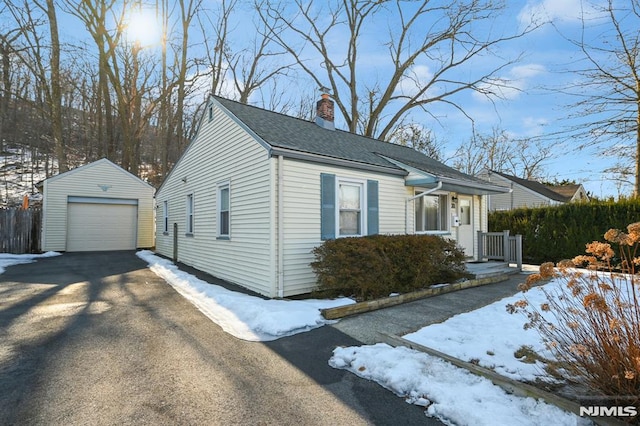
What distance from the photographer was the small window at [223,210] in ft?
28.5

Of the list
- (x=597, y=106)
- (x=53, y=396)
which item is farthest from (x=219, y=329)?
(x=597, y=106)

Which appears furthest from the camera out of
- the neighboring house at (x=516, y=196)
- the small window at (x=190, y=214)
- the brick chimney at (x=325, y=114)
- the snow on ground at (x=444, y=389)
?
the neighboring house at (x=516, y=196)

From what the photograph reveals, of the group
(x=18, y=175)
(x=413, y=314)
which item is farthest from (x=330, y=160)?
(x=18, y=175)

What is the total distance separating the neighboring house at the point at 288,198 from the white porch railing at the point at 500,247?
489 mm

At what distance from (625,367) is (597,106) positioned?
13492 mm

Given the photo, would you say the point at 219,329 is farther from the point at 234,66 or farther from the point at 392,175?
the point at 234,66

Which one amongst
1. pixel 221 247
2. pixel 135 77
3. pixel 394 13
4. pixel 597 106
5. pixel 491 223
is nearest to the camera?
pixel 221 247

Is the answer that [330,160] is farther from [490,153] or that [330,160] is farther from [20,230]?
[490,153]

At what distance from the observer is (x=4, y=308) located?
5773 mm

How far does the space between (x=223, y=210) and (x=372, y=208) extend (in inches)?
158

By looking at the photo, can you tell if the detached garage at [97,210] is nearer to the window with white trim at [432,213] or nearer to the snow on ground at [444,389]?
the window with white trim at [432,213]

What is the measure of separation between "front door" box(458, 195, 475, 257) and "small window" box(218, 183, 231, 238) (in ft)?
24.1

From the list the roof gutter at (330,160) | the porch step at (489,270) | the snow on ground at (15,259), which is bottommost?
the snow on ground at (15,259)

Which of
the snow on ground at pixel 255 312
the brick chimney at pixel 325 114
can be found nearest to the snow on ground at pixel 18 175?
the brick chimney at pixel 325 114
